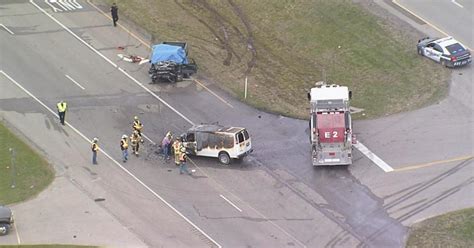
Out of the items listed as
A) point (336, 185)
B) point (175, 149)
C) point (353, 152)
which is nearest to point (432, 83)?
point (353, 152)

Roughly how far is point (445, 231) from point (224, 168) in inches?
475

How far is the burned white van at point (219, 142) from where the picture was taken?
1796 inches

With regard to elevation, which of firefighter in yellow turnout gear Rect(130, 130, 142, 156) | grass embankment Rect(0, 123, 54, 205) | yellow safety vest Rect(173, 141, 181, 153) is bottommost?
grass embankment Rect(0, 123, 54, 205)

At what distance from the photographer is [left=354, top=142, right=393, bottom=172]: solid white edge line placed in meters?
45.5

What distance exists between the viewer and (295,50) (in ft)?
197

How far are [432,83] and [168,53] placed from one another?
16.6m

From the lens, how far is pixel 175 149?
45.3 meters

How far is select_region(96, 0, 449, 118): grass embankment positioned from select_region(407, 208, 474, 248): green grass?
11737 mm

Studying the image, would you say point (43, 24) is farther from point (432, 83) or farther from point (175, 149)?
point (432, 83)

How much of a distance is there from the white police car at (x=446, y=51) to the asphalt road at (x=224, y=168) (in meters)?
0.78

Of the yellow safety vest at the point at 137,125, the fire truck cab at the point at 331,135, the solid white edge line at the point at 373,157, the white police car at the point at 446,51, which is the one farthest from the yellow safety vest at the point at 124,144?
the white police car at the point at 446,51

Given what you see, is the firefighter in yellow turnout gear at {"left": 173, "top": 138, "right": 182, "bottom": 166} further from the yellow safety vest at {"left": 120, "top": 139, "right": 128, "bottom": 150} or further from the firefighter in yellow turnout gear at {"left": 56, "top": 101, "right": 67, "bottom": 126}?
the firefighter in yellow turnout gear at {"left": 56, "top": 101, "right": 67, "bottom": 126}

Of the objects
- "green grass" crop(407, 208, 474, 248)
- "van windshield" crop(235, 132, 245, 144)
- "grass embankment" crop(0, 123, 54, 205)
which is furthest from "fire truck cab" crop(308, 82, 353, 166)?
"grass embankment" crop(0, 123, 54, 205)

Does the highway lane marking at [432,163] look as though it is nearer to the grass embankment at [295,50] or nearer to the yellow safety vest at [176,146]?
the grass embankment at [295,50]
